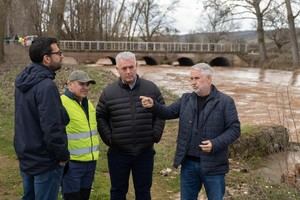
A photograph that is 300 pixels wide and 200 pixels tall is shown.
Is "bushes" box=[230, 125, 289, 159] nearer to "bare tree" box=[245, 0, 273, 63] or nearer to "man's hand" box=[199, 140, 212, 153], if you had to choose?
"man's hand" box=[199, 140, 212, 153]

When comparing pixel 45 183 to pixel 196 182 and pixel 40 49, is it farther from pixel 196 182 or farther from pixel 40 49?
pixel 196 182

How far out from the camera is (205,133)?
4477 mm

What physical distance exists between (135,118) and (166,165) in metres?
3.22

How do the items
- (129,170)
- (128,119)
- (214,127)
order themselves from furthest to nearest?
(129,170)
(128,119)
(214,127)

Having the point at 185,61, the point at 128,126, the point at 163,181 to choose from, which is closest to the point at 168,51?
the point at 185,61

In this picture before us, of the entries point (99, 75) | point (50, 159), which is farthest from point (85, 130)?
point (99, 75)

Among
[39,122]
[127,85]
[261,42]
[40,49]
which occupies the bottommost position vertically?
[39,122]

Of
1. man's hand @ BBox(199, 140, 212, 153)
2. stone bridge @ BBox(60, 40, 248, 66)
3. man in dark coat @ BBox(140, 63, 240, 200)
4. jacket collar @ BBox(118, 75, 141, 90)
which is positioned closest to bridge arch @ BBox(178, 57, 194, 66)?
stone bridge @ BBox(60, 40, 248, 66)

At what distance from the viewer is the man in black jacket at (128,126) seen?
15.7 feet

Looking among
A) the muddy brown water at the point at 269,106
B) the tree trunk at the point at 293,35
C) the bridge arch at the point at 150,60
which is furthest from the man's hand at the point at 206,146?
the bridge arch at the point at 150,60

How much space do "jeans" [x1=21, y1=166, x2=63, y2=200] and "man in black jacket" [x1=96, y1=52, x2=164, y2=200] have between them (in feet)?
2.60

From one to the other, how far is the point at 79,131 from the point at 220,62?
46812 millimetres

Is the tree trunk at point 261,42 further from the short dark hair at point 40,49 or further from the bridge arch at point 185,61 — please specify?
the short dark hair at point 40,49

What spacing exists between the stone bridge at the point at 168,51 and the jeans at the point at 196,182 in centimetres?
4205
